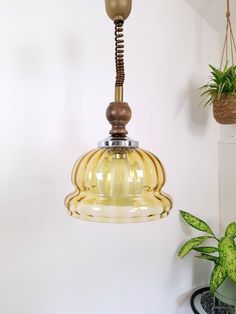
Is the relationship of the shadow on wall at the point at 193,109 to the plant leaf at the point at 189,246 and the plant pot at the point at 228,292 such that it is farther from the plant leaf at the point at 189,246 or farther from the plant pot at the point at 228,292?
the plant pot at the point at 228,292

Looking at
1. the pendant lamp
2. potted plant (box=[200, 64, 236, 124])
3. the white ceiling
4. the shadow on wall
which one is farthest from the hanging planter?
the pendant lamp

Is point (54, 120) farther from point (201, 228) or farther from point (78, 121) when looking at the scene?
point (201, 228)

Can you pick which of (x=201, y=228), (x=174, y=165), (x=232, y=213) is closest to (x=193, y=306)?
(x=201, y=228)

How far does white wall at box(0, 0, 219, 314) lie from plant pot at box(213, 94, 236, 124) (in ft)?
0.67

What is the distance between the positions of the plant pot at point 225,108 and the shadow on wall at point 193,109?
19cm

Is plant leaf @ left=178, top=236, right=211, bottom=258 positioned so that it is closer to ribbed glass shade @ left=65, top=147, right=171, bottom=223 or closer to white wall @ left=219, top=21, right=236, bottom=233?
white wall @ left=219, top=21, right=236, bottom=233

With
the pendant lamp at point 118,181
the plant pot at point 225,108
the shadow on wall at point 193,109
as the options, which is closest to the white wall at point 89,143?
the shadow on wall at point 193,109

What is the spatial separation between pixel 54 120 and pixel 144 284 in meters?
0.83

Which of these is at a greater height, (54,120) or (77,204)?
(54,120)

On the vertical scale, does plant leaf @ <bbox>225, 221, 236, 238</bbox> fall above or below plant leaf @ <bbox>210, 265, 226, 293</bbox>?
above

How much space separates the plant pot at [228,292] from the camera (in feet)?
3.47

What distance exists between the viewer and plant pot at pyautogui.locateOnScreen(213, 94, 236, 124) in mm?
1059

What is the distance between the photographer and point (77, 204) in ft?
1.56

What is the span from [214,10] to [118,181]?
1.25m
